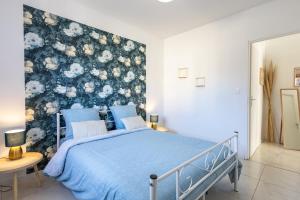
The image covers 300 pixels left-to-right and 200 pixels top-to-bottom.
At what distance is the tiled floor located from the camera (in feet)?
6.54

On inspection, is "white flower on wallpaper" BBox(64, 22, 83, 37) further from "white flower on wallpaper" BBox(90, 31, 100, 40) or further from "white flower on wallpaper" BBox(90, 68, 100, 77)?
"white flower on wallpaper" BBox(90, 68, 100, 77)

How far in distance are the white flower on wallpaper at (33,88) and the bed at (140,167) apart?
0.92m

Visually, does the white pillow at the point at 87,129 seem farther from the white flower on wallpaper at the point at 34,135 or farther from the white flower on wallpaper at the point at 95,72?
the white flower on wallpaper at the point at 95,72

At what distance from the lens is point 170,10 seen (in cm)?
303

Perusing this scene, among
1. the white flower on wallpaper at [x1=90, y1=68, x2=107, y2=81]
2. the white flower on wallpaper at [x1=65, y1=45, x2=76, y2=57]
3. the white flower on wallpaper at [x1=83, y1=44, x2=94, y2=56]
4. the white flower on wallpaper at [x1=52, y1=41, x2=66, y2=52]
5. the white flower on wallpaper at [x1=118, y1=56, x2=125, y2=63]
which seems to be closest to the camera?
the white flower on wallpaper at [x1=52, y1=41, x2=66, y2=52]

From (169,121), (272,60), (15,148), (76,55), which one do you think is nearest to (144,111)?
(169,121)

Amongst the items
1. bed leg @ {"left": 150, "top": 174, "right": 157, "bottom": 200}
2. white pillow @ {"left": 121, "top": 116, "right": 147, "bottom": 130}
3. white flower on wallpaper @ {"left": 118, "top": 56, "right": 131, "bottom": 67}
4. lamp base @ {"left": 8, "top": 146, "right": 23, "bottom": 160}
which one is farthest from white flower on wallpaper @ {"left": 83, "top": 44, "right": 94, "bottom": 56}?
bed leg @ {"left": 150, "top": 174, "right": 157, "bottom": 200}

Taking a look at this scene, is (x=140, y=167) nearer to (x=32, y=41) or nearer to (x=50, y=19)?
(x=32, y=41)

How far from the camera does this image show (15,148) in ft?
6.66

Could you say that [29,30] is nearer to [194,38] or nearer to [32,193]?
[32,193]

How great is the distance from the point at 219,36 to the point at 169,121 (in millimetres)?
2246

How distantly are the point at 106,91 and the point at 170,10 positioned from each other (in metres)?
1.87

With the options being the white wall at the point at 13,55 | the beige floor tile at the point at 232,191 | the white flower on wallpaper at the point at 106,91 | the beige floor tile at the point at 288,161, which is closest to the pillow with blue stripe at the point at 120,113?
the white flower on wallpaper at the point at 106,91

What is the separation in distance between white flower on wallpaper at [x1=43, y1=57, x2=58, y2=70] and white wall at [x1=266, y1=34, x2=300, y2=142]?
15.2 ft
